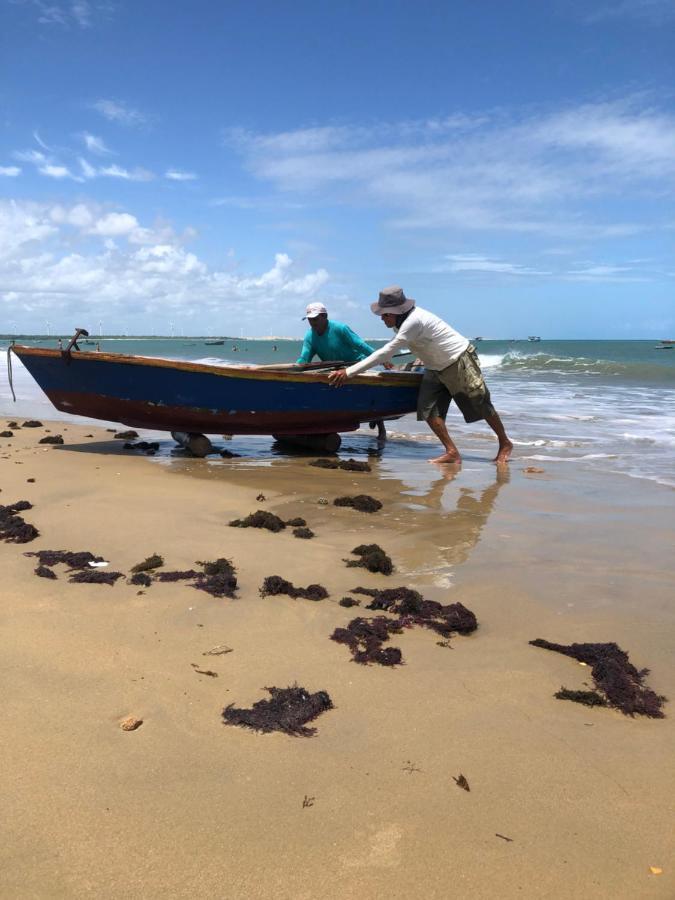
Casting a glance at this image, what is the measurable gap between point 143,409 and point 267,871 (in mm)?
5986

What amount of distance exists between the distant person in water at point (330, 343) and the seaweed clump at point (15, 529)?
3941 millimetres

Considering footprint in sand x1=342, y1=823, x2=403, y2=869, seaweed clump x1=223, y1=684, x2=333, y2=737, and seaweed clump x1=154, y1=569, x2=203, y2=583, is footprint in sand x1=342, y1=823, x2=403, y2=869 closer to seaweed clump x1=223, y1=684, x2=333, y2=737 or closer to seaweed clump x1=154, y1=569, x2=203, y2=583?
seaweed clump x1=223, y1=684, x2=333, y2=737

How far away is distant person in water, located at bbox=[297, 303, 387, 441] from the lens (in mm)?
7569

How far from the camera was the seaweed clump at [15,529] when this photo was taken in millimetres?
3955

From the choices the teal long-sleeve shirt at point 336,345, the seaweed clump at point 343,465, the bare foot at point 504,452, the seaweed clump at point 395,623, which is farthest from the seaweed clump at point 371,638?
the teal long-sleeve shirt at point 336,345

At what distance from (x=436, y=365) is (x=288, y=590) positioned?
4400mm

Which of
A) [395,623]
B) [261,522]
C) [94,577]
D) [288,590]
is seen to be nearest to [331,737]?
[395,623]

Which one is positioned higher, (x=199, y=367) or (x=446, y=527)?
(x=199, y=367)

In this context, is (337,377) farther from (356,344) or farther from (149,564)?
(149,564)

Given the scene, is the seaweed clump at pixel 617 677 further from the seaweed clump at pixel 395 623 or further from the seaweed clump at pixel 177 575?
the seaweed clump at pixel 177 575

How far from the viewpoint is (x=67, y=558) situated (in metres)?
3.59

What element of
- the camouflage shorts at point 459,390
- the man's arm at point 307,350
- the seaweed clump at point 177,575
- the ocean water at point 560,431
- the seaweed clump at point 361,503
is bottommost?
the ocean water at point 560,431

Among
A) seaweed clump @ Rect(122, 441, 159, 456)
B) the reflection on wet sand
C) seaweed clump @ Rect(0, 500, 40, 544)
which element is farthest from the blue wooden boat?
seaweed clump @ Rect(0, 500, 40, 544)

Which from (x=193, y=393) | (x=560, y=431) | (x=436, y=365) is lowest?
(x=560, y=431)
